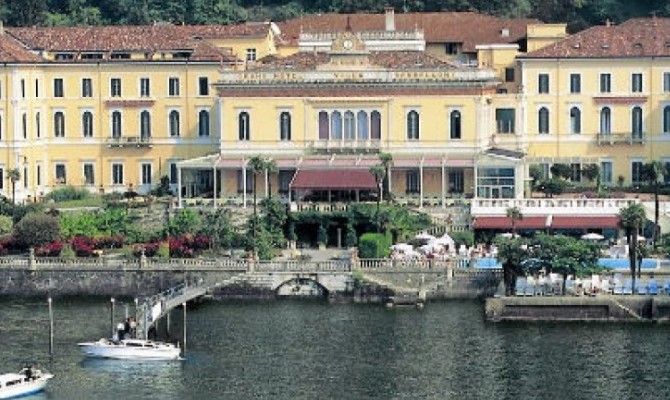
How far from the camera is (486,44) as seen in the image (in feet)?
405

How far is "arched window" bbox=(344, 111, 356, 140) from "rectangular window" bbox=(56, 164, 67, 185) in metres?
13.2

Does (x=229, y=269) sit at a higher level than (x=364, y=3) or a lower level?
lower

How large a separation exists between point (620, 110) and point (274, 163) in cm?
1535

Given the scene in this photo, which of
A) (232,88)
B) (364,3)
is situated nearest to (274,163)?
(232,88)

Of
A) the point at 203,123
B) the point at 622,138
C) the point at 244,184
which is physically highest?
the point at 203,123

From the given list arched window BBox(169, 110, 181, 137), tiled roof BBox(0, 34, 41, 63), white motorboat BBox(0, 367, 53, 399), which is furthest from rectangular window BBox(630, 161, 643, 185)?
white motorboat BBox(0, 367, 53, 399)

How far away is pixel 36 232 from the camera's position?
345ft

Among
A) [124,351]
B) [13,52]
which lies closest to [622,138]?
[13,52]

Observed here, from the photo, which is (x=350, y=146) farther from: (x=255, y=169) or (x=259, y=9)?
(x=259, y=9)

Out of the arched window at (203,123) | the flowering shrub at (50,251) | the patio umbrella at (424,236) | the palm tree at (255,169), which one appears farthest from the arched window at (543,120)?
the flowering shrub at (50,251)

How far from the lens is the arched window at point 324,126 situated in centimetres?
11538

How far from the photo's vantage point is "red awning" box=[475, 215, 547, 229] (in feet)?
350

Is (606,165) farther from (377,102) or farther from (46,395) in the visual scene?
(46,395)

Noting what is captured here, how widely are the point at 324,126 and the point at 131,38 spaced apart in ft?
35.1
